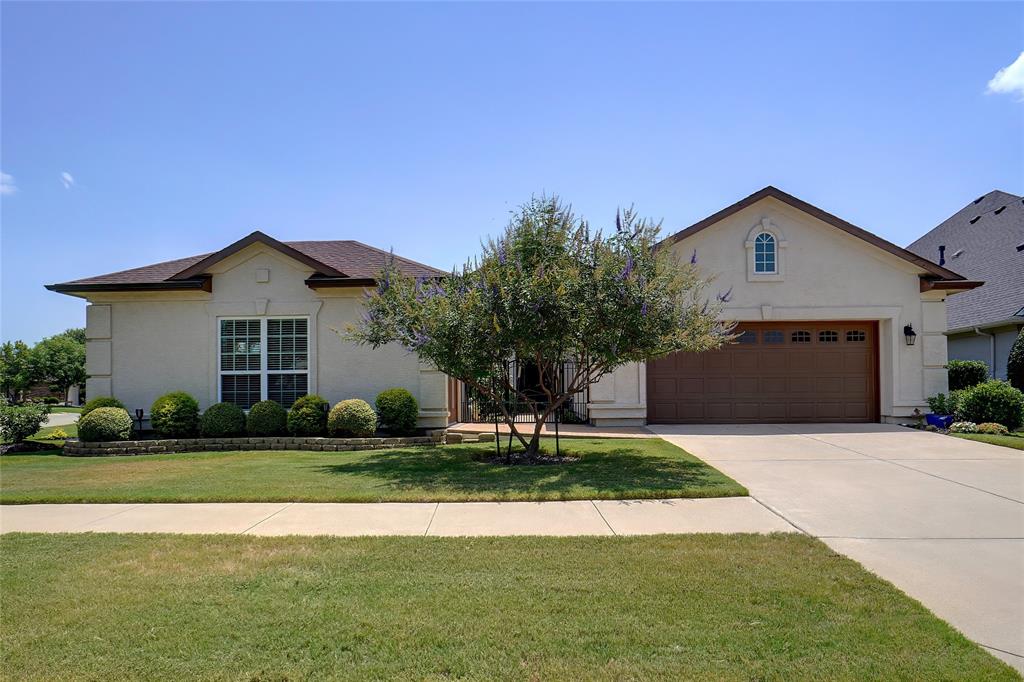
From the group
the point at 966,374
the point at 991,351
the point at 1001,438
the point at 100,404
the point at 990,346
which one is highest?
the point at 990,346

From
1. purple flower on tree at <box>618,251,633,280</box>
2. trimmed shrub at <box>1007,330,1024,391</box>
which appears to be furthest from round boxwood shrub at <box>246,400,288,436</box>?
trimmed shrub at <box>1007,330,1024,391</box>

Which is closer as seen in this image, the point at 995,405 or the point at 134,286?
the point at 995,405

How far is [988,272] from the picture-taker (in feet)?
67.7

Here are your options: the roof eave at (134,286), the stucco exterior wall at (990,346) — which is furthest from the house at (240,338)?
the stucco exterior wall at (990,346)

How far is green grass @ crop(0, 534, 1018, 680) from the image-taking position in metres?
3.60

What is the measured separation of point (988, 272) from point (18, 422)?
28.0 metres

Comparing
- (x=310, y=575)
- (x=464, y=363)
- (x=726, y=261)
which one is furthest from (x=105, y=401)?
(x=726, y=261)

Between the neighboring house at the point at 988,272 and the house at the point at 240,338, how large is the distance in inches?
651

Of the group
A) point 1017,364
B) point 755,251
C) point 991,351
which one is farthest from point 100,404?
point 991,351

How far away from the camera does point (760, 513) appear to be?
23.5ft

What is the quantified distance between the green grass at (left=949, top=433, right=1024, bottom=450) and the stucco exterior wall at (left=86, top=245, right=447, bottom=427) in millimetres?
11351

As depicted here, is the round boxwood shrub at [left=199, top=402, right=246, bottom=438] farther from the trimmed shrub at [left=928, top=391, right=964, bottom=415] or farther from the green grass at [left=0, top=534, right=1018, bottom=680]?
the trimmed shrub at [left=928, top=391, right=964, bottom=415]

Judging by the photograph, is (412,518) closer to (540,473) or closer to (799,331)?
(540,473)

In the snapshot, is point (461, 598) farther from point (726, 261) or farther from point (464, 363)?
point (726, 261)
